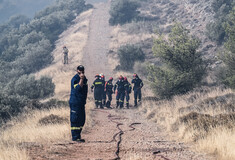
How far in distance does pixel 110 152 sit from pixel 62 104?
29.9 ft

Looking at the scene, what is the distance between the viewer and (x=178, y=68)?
17.3 metres

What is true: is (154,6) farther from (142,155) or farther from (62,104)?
(142,155)

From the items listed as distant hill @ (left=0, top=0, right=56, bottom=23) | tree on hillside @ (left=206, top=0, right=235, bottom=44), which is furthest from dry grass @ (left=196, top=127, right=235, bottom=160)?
distant hill @ (left=0, top=0, right=56, bottom=23)

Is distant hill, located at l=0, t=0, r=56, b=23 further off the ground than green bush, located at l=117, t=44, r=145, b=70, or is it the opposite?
distant hill, located at l=0, t=0, r=56, b=23

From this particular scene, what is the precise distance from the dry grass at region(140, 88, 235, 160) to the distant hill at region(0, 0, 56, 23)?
9800 centimetres

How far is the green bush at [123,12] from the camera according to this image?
175ft

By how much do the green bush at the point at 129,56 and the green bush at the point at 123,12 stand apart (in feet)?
65.0

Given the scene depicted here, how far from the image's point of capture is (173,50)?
17.2m

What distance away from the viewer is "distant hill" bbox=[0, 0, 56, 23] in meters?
99.7

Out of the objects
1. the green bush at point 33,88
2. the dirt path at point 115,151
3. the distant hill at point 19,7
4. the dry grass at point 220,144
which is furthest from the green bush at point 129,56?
the distant hill at point 19,7

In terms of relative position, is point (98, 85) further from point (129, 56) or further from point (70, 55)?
point (70, 55)

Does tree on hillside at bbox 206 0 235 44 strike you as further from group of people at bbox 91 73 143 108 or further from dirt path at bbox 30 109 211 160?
dirt path at bbox 30 109 211 160

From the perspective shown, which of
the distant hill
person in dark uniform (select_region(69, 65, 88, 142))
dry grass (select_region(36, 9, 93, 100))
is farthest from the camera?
the distant hill

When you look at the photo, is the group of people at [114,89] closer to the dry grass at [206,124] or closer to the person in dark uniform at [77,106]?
the dry grass at [206,124]
